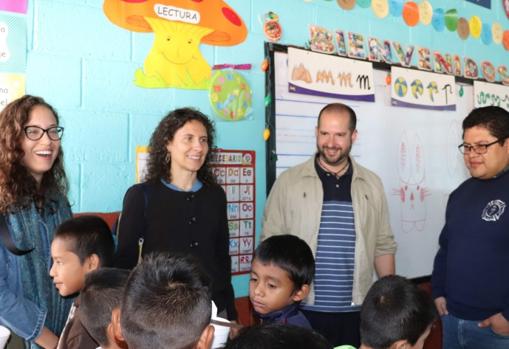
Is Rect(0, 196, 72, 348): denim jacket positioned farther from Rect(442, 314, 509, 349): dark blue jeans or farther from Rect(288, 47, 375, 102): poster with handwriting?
Rect(442, 314, 509, 349): dark blue jeans

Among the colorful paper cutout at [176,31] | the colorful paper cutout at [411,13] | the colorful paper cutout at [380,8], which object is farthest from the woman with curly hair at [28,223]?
the colorful paper cutout at [411,13]

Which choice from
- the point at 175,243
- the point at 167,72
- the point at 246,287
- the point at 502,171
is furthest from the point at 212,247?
the point at 502,171

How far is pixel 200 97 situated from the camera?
2203 millimetres

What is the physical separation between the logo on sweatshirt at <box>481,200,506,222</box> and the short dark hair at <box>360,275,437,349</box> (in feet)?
2.02

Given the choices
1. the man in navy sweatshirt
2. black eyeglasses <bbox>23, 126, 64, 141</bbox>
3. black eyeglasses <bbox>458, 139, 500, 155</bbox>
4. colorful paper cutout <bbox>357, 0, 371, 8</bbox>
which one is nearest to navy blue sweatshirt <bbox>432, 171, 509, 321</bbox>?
the man in navy sweatshirt

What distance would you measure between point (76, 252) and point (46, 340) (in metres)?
0.25

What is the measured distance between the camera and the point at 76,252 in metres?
1.64

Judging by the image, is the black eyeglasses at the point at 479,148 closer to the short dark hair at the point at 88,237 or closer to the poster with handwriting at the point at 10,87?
the short dark hair at the point at 88,237

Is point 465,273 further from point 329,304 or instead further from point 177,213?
point 177,213

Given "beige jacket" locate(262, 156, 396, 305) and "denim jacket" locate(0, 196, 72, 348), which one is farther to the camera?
"beige jacket" locate(262, 156, 396, 305)

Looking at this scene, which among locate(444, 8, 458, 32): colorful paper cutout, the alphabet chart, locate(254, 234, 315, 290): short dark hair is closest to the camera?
locate(254, 234, 315, 290): short dark hair

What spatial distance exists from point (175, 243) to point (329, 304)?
70 cm

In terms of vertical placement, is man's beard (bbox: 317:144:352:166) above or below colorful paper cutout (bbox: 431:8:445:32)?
below

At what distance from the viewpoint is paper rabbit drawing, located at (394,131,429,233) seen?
307 cm
